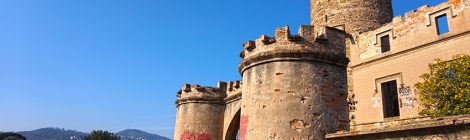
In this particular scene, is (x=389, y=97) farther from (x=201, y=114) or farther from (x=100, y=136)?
(x=100, y=136)

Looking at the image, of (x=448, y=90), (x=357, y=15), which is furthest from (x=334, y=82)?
(x=357, y=15)

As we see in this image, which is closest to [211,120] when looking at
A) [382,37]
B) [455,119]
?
[382,37]

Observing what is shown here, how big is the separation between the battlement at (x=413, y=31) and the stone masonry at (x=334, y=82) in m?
0.04

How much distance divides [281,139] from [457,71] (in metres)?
6.65

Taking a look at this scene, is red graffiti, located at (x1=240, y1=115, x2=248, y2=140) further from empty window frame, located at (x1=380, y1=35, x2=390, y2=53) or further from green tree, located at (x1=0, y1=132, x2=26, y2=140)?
green tree, located at (x1=0, y1=132, x2=26, y2=140)

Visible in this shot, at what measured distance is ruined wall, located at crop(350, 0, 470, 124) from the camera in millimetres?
14141

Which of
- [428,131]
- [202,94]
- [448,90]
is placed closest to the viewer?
[428,131]

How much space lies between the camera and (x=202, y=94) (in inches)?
715

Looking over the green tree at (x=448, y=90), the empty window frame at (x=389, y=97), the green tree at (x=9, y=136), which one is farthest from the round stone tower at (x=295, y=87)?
the green tree at (x=9, y=136)

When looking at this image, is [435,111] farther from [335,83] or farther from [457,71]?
[335,83]

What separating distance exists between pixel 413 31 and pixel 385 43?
5.35 feet

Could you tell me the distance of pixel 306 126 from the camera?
26.1 ft

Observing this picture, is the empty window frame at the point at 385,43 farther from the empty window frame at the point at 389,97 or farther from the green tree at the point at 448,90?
the green tree at the point at 448,90

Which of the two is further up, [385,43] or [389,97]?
[385,43]
